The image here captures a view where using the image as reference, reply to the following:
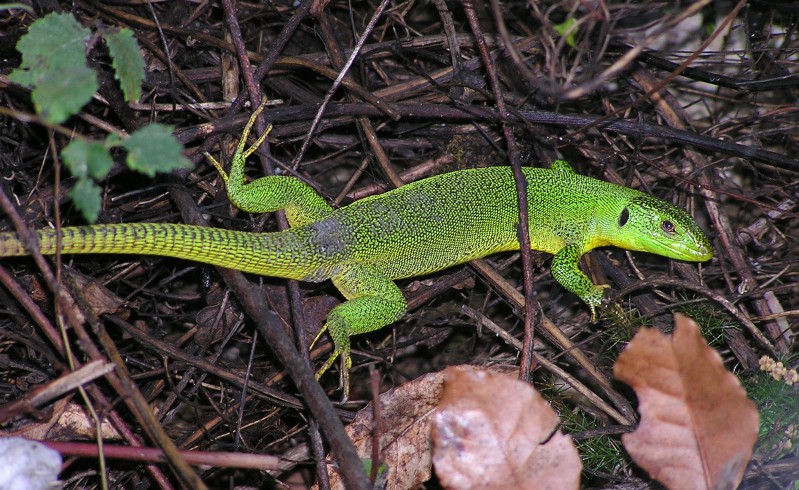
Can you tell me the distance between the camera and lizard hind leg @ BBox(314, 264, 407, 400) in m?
3.75

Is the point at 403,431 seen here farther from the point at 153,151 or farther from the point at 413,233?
the point at 153,151

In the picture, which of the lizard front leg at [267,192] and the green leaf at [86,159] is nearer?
the green leaf at [86,159]

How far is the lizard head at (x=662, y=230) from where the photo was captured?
4.25 metres

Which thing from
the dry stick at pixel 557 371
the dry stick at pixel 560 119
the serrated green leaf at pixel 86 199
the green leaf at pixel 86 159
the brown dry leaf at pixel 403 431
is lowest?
the brown dry leaf at pixel 403 431

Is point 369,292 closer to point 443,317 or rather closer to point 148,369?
point 443,317

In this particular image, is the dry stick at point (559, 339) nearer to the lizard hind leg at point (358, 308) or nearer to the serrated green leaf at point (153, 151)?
the lizard hind leg at point (358, 308)

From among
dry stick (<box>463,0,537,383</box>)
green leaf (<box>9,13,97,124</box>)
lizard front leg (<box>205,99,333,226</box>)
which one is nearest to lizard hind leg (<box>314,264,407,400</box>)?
lizard front leg (<box>205,99,333,226</box>)

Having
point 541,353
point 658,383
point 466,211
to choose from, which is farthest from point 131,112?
point 658,383

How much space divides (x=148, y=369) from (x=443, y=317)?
1893 mm

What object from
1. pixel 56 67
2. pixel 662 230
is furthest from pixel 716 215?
pixel 56 67

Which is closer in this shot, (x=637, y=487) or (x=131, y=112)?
(x=637, y=487)

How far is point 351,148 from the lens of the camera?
456 cm

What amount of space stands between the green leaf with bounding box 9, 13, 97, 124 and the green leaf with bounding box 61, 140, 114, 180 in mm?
149

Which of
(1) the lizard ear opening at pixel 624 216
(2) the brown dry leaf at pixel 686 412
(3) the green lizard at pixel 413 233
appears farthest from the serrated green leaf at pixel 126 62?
(1) the lizard ear opening at pixel 624 216
